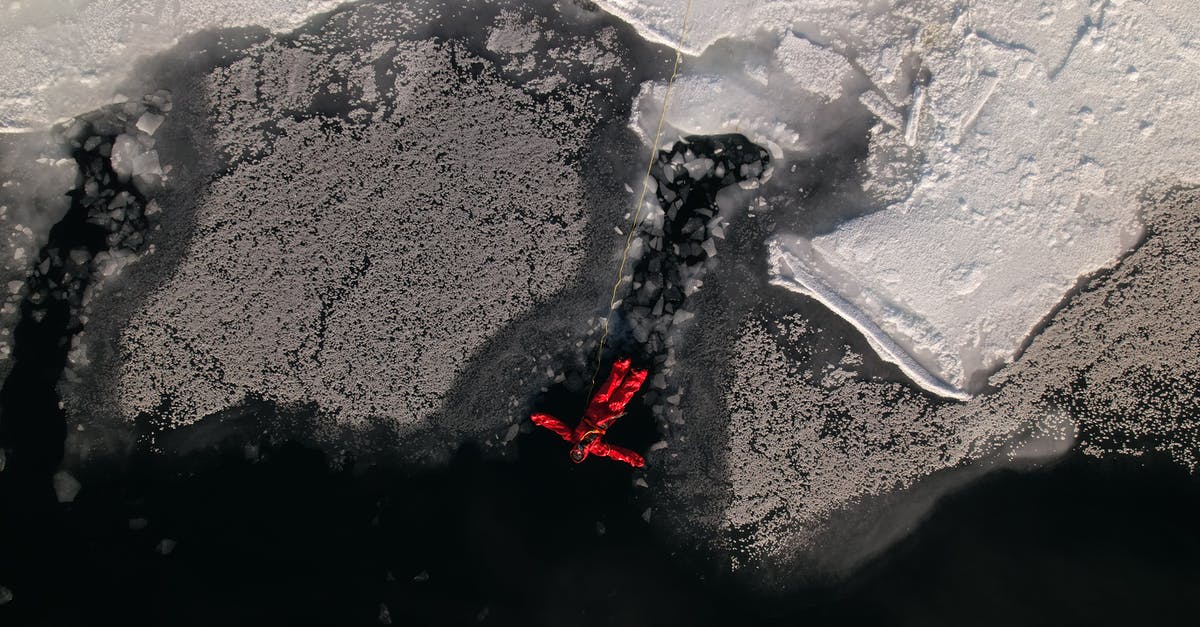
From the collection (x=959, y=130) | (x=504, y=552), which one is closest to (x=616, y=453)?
(x=504, y=552)

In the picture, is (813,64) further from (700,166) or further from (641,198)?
(641,198)

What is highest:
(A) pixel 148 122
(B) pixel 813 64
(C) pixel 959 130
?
(B) pixel 813 64

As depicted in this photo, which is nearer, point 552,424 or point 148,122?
point 552,424

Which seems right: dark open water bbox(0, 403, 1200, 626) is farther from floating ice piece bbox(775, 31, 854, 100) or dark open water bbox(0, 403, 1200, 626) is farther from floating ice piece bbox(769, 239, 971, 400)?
floating ice piece bbox(775, 31, 854, 100)

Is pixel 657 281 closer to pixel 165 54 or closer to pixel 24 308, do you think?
pixel 165 54

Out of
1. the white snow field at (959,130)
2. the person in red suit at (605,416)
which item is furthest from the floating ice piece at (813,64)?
the person in red suit at (605,416)
